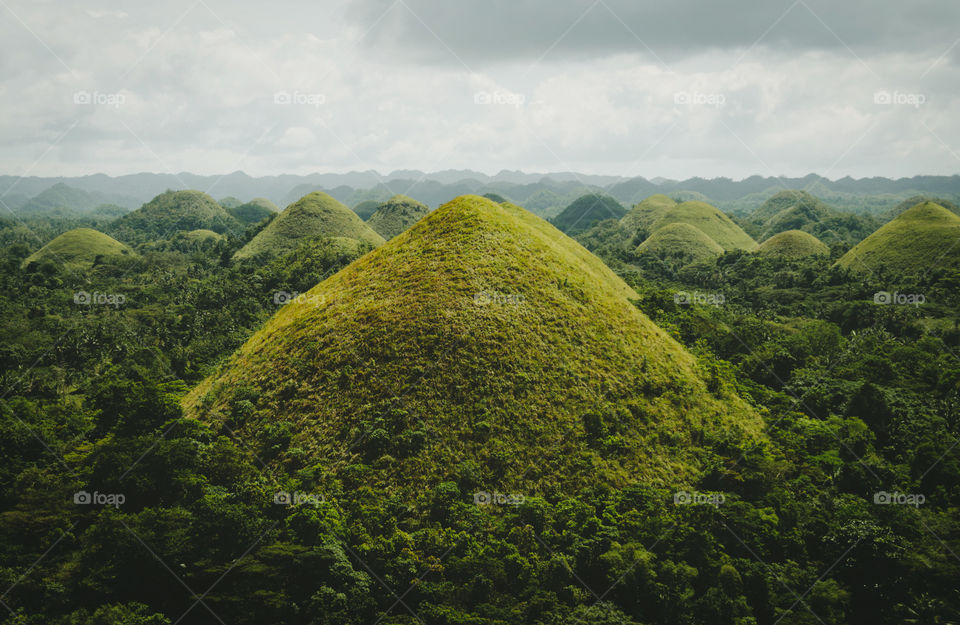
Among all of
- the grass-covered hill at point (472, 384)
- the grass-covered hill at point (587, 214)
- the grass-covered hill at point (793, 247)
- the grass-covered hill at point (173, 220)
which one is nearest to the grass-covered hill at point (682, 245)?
the grass-covered hill at point (793, 247)

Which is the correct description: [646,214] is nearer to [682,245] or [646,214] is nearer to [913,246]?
[682,245]

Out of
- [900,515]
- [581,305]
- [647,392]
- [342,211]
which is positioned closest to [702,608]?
[900,515]

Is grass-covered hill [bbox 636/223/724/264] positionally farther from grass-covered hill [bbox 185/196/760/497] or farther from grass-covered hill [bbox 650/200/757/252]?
grass-covered hill [bbox 185/196/760/497]

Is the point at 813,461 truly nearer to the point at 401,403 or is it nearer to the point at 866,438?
the point at 866,438

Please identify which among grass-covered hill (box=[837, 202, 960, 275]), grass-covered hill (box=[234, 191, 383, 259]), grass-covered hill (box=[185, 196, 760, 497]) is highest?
grass-covered hill (box=[234, 191, 383, 259])

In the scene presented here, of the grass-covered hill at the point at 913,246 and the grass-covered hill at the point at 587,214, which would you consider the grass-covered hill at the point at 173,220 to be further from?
the grass-covered hill at the point at 913,246

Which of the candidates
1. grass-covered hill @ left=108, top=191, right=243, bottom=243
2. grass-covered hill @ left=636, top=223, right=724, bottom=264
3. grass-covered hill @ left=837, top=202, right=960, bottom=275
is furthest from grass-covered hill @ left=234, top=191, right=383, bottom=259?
grass-covered hill @ left=837, top=202, right=960, bottom=275
